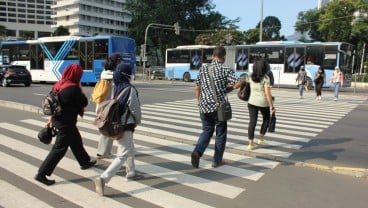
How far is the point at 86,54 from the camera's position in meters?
29.0

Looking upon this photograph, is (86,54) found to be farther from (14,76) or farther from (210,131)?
(210,131)

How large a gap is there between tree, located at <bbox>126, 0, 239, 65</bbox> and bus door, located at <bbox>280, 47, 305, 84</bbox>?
42714mm

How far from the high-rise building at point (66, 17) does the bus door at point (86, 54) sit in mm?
88736

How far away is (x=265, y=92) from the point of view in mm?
8250

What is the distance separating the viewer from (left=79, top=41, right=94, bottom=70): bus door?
2888 cm

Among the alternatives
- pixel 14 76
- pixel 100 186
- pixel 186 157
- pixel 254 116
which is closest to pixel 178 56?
pixel 14 76

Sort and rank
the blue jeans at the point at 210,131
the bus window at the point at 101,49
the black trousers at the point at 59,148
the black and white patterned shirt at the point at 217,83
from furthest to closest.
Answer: the bus window at the point at 101,49 → the blue jeans at the point at 210,131 → the black and white patterned shirt at the point at 217,83 → the black trousers at the point at 59,148

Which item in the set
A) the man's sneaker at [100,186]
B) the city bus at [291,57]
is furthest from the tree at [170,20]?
the man's sneaker at [100,186]

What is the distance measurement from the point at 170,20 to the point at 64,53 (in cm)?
4412

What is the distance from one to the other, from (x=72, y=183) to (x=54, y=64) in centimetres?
2659

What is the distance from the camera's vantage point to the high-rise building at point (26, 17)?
128 metres

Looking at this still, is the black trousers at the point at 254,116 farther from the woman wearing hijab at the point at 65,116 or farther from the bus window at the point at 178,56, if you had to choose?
the bus window at the point at 178,56

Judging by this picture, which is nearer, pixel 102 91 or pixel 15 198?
pixel 15 198

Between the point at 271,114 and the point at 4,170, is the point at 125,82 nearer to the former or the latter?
the point at 4,170
